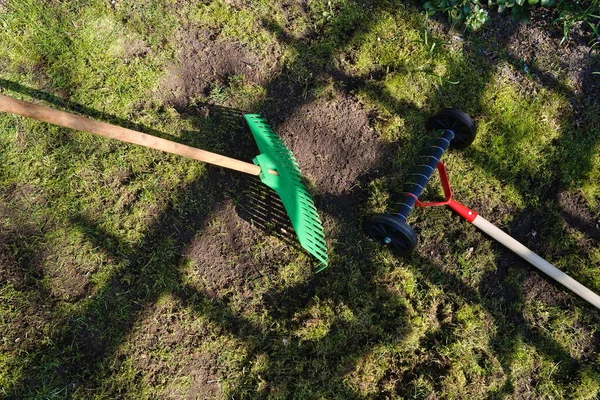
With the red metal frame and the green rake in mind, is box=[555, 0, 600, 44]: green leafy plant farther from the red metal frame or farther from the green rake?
the green rake

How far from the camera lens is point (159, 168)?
319 centimetres

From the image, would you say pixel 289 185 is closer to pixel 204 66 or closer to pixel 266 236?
pixel 266 236

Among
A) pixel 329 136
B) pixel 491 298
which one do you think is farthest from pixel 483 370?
pixel 329 136

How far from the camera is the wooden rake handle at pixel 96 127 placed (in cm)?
219

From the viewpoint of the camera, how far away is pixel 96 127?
2400mm

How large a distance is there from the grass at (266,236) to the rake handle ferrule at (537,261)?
155mm

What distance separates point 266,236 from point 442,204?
1149mm

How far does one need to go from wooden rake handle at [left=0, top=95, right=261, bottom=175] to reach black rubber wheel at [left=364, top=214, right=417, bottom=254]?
82 cm

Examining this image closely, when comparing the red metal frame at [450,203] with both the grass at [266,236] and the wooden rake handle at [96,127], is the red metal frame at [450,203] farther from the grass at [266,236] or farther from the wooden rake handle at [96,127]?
the wooden rake handle at [96,127]

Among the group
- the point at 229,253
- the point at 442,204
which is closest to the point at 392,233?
the point at 442,204

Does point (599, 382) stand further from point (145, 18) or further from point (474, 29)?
point (145, 18)

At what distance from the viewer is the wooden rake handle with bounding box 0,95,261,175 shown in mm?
2191

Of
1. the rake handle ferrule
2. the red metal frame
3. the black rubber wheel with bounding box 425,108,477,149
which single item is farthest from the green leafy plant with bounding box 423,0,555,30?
the rake handle ferrule

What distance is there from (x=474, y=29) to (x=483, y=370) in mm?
2473
